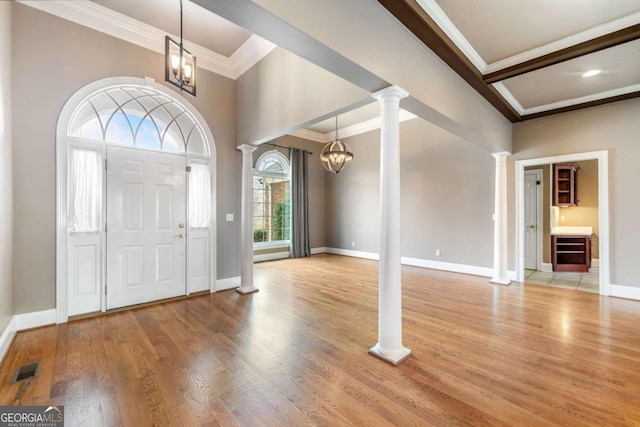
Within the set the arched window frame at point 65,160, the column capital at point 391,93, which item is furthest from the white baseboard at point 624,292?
the arched window frame at point 65,160

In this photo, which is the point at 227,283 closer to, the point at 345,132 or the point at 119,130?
the point at 119,130

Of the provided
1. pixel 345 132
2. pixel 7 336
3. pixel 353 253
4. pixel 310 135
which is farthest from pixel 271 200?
pixel 7 336

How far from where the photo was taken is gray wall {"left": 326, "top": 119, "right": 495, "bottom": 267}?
5359mm

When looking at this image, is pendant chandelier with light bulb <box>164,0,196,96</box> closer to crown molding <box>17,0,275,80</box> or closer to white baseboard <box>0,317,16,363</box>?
crown molding <box>17,0,275,80</box>

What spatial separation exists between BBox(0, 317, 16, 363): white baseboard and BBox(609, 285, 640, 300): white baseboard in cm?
759

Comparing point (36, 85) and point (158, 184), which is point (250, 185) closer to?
point (158, 184)

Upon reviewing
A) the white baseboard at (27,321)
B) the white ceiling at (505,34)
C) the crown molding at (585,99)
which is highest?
the white ceiling at (505,34)

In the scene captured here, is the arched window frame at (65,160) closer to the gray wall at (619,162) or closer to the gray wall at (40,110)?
the gray wall at (40,110)

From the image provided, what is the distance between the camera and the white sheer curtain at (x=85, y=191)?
3179mm

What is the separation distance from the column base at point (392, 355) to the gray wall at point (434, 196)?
3845mm

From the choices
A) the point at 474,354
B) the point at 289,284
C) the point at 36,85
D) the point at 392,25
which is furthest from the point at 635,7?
the point at 36,85

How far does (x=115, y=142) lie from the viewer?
347cm

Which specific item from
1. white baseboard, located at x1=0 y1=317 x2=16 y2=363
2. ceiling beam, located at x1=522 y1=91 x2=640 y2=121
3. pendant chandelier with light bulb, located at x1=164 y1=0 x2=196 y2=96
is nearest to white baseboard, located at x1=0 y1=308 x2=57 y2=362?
white baseboard, located at x1=0 y1=317 x2=16 y2=363
